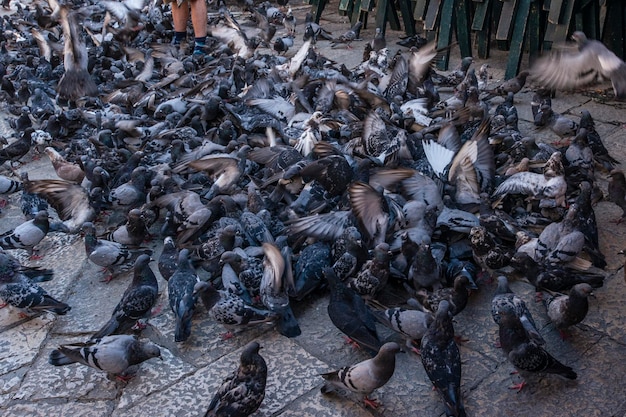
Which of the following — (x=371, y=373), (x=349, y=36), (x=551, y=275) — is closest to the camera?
(x=371, y=373)

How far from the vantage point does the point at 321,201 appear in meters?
5.18

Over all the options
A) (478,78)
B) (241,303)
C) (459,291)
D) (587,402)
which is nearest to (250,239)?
(241,303)

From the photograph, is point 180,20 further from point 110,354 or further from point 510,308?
point 510,308

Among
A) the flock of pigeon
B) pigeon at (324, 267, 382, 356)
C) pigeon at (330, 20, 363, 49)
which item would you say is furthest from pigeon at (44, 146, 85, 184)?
pigeon at (330, 20, 363, 49)

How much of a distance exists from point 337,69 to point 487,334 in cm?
548

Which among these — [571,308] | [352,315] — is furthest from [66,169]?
[571,308]

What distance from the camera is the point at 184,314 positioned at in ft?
13.2

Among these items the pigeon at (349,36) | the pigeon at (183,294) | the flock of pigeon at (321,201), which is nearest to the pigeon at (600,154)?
the flock of pigeon at (321,201)

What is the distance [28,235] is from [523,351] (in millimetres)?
3841

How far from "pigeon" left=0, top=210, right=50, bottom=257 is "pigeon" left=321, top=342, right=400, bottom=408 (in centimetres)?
301

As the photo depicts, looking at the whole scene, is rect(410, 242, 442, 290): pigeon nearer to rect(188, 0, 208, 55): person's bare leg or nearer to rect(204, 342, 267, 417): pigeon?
rect(204, 342, 267, 417): pigeon

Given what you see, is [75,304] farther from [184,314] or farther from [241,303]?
[241,303]

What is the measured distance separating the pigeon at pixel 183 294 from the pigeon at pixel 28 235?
1.41 meters

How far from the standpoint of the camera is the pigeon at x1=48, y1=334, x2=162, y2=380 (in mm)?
3633
